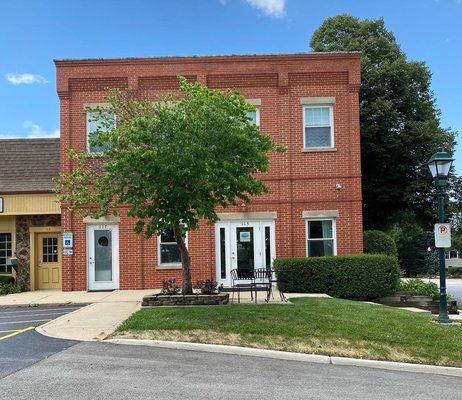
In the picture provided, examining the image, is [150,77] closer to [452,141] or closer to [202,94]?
[202,94]

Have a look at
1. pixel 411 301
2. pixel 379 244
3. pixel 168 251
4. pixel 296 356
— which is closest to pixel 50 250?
pixel 168 251

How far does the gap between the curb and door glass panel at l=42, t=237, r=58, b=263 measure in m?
10.9

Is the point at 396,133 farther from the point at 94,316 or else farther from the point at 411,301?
the point at 94,316

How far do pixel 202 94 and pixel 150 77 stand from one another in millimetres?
7524

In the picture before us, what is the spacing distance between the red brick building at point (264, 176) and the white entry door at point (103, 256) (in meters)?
0.03

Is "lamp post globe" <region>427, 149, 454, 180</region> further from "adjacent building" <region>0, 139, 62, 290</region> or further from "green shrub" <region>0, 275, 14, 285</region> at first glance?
"green shrub" <region>0, 275, 14, 285</region>

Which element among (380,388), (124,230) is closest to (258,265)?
(124,230)

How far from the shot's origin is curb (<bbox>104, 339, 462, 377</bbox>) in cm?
824

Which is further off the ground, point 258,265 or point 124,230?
point 124,230

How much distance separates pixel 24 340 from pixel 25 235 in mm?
10323

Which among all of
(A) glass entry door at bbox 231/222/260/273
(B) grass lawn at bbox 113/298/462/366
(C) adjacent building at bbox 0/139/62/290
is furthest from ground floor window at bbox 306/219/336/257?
(C) adjacent building at bbox 0/139/62/290

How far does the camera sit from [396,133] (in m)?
24.2

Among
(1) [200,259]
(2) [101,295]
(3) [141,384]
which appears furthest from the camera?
(1) [200,259]

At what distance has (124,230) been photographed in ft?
59.4
